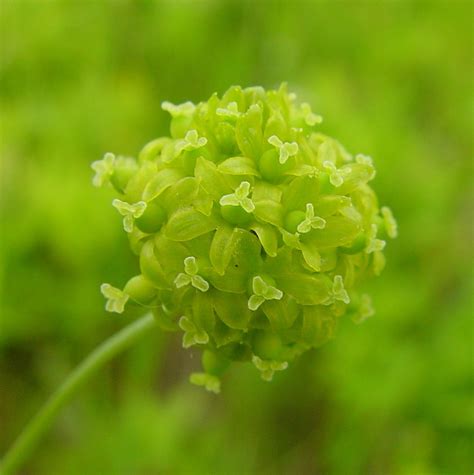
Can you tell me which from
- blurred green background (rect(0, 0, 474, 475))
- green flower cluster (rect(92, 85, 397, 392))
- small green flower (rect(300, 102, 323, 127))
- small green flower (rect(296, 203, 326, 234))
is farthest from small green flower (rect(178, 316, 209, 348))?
blurred green background (rect(0, 0, 474, 475))

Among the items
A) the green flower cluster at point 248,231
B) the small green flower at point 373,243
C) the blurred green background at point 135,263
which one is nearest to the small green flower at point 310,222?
the green flower cluster at point 248,231

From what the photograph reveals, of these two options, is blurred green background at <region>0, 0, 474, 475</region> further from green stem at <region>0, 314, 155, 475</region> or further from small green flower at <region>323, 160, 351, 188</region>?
small green flower at <region>323, 160, 351, 188</region>

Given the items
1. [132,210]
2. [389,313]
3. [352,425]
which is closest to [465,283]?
[389,313]

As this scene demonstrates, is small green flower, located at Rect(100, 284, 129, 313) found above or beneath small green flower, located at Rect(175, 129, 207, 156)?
beneath

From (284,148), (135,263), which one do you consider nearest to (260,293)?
(284,148)

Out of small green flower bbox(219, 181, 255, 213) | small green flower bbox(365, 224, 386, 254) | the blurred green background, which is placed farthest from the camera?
the blurred green background

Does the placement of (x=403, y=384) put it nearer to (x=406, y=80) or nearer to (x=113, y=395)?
(x=113, y=395)

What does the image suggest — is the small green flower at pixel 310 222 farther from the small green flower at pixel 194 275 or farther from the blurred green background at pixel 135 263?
the blurred green background at pixel 135 263
